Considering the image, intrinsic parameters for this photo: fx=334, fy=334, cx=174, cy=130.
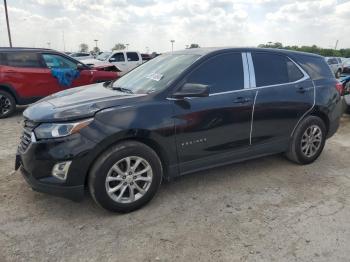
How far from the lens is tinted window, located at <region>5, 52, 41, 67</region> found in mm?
8172

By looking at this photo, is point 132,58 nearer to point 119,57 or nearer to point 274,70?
point 119,57

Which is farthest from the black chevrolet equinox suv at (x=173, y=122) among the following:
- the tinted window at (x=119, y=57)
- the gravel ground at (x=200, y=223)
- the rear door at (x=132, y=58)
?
A: the tinted window at (x=119, y=57)

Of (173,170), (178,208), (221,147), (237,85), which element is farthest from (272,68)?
(178,208)

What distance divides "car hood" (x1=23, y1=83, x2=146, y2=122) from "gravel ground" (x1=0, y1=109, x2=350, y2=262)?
1008 mm

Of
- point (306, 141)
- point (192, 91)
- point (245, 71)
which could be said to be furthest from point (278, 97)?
point (192, 91)

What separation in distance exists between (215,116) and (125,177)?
1.24m

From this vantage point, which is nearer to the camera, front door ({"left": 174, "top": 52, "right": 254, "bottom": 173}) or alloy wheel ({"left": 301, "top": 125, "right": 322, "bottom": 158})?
front door ({"left": 174, "top": 52, "right": 254, "bottom": 173})

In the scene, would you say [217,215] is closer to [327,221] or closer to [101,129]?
[327,221]

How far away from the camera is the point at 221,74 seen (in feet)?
13.1

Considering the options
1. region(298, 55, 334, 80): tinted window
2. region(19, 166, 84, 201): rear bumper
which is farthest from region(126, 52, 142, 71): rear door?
region(19, 166, 84, 201): rear bumper

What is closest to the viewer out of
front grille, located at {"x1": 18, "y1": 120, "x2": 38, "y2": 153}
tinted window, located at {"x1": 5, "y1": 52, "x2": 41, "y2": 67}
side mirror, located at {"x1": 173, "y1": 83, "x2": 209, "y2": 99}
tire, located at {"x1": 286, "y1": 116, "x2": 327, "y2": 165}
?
front grille, located at {"x1": 18, "y1": 120, "x2": 38, "y2": 153}

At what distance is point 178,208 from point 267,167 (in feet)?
6.00

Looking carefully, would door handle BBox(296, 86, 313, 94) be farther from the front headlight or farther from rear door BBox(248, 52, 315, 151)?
the front headlight

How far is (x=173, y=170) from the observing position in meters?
3.70
